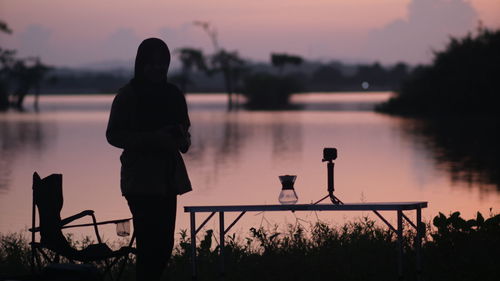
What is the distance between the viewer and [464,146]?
78.9ft

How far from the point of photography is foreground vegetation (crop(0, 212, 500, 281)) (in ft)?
21.6

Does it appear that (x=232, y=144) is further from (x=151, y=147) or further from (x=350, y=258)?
(x=151, y=147)

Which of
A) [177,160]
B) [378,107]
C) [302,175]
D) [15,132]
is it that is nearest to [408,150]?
[302,175]

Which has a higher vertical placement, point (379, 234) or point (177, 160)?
point (177, 160)

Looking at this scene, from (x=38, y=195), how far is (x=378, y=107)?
47.2 m

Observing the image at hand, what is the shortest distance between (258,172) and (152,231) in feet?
41.3

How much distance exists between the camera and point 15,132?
112 ft

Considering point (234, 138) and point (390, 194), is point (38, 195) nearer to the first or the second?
point (390, 194)

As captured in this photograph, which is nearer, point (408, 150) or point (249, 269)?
point (249, 269)

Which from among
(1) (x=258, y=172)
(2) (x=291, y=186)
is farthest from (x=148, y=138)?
(1) (x=258, y=172)

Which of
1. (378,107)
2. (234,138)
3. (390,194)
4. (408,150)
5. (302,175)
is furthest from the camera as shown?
(378,107)

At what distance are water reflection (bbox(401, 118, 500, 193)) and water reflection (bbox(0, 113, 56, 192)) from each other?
23.2 ft

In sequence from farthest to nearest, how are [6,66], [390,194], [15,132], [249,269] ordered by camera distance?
[6,66] < [15,132] < [390,194] < [249,269]

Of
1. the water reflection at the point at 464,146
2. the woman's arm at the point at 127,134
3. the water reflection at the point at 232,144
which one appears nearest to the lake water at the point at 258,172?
the water reflection at the point at 232,144
